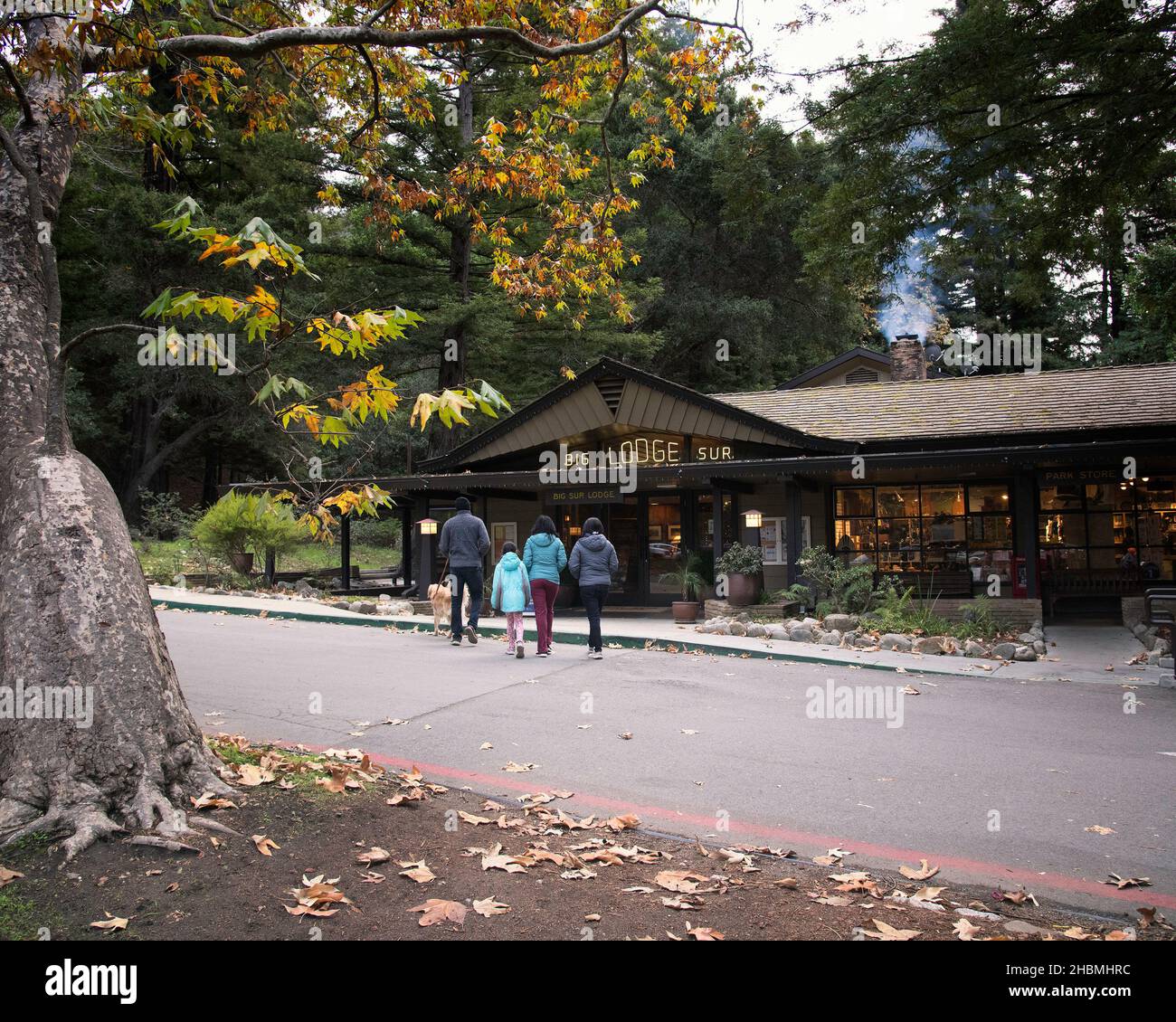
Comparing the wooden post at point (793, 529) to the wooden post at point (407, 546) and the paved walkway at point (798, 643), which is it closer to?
the paved walkway at point (798, 643)

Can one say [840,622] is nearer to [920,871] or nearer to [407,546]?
[920,871]

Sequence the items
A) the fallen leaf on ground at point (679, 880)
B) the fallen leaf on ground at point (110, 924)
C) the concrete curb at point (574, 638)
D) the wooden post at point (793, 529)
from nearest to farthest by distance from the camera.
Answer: the fallen leaf on ground at point (110, 924) < the fallen leaf on ground at point (679, 880) < the concrete curb at point (574, 638) < the wooden post at point (793, 529)

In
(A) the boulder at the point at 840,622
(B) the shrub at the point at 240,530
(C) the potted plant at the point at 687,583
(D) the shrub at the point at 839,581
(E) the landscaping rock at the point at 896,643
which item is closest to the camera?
(E) the landscaping rock at the point at 896,643

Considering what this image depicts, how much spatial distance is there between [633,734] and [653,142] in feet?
18.8

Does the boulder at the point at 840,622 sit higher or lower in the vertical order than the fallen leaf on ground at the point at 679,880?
higher

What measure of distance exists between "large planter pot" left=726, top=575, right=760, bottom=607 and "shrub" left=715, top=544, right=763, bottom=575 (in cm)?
11

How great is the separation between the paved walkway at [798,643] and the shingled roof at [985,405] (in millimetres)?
4222

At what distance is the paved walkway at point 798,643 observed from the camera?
1085 cm

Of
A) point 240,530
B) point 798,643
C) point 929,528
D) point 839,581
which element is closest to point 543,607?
point 798,643

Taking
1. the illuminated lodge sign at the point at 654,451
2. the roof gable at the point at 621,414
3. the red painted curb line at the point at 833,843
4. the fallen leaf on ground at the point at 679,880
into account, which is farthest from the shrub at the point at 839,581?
the fallen leaf on ground at the point at 679,880

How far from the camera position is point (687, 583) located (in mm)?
17688

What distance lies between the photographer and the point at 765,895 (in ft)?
13.4
